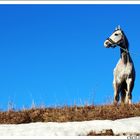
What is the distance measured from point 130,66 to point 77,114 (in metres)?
5.25

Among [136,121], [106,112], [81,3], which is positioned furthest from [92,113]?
[81,3]

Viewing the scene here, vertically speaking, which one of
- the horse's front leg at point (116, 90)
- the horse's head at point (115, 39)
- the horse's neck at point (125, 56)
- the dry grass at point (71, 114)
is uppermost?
the horse's head at point (115, 39)

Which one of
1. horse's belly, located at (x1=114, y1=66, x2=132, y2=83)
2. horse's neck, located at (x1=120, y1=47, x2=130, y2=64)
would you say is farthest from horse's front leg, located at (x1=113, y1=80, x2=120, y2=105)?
horse's neck, located at (x1=120, y1=47, x2=130, y2=64)

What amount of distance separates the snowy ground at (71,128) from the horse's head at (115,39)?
6855 millimetres

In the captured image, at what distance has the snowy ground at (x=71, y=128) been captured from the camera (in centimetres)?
1354

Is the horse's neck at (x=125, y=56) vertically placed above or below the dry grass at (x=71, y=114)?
above

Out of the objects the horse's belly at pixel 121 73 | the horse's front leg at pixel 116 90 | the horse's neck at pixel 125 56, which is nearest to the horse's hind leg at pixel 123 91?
the horse's front leg at pixel 116 90

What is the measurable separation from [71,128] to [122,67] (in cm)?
736

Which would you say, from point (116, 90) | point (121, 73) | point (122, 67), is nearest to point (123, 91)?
point (116, 90)

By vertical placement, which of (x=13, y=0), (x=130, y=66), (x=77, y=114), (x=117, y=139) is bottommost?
(x=117, y=139)

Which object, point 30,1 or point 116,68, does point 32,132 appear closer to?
point 30,1

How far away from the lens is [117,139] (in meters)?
12.2

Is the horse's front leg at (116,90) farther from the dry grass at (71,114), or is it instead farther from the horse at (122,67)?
the dry grass at (71,114)

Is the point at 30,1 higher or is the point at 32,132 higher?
the point at 30,1
